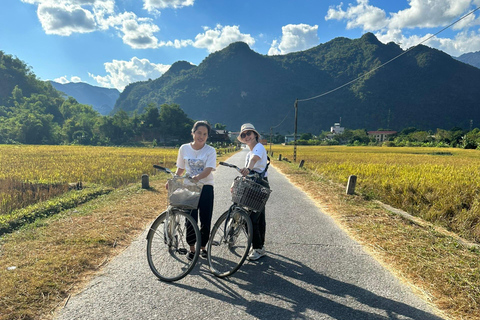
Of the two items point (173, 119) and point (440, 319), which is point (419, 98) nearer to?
point (173, 119)

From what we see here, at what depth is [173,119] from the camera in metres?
70.3

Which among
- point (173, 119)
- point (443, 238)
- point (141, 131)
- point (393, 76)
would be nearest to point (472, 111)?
point (393, 76)

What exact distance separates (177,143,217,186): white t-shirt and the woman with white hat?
1.34 ft

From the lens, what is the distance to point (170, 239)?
286 cm

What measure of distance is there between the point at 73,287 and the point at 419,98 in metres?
149

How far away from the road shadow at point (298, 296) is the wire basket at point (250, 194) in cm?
81

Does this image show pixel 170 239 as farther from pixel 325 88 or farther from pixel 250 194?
pixel 325 88

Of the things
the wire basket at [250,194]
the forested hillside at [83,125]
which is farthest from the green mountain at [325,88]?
the wire basket at [250,194]

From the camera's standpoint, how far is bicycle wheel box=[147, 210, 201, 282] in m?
2.65

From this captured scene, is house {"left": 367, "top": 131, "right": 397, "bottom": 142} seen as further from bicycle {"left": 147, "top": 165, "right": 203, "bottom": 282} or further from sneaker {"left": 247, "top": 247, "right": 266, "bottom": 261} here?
bicycle {"left": 147, "top": 165, "right": 203, "bottom": 282}

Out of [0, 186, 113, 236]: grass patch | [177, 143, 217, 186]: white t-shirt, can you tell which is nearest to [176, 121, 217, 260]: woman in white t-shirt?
[177, 143, 217, 186]: white t-shirt

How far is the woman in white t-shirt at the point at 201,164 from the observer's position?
9.22 ft

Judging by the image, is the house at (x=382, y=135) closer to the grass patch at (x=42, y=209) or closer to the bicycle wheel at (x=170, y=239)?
the grass patch at (x=42, y=209)

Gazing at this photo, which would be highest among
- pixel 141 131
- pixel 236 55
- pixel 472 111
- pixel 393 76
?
pixel 236 55
